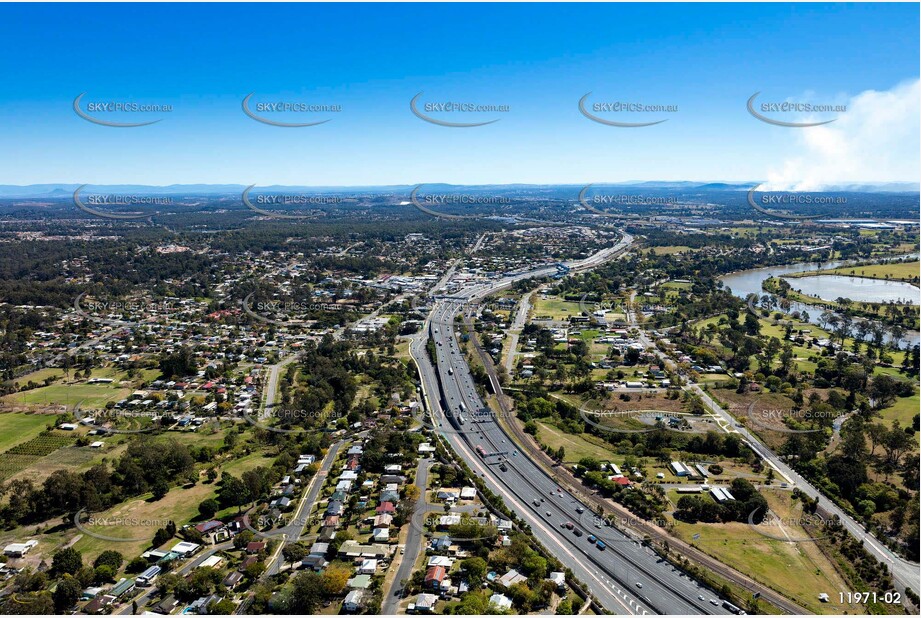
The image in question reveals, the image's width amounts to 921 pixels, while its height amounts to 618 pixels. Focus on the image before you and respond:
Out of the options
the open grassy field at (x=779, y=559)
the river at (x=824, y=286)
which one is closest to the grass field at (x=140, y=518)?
the open grassy field at (x=779, y=559)

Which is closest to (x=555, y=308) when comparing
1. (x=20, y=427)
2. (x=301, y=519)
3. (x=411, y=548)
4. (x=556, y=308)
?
(x=556, y=308)

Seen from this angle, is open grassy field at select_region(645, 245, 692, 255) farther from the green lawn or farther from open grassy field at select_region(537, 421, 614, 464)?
open grassy field at select_region(537, 421, 614, 464)

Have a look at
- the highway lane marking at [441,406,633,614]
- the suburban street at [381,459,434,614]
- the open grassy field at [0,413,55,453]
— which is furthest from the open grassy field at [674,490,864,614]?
the open grassy field at [0,413,55,453]

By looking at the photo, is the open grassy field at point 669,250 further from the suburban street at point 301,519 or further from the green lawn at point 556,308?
the suburban street at point 301,519

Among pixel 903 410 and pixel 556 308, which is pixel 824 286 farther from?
pixel 903 410

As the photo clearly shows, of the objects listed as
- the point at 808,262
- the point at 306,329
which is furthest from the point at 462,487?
the point at 808,262

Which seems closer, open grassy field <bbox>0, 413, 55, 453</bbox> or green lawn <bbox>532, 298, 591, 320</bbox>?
open grassy field <bbox>0, 413, 55, 453</bbox>
